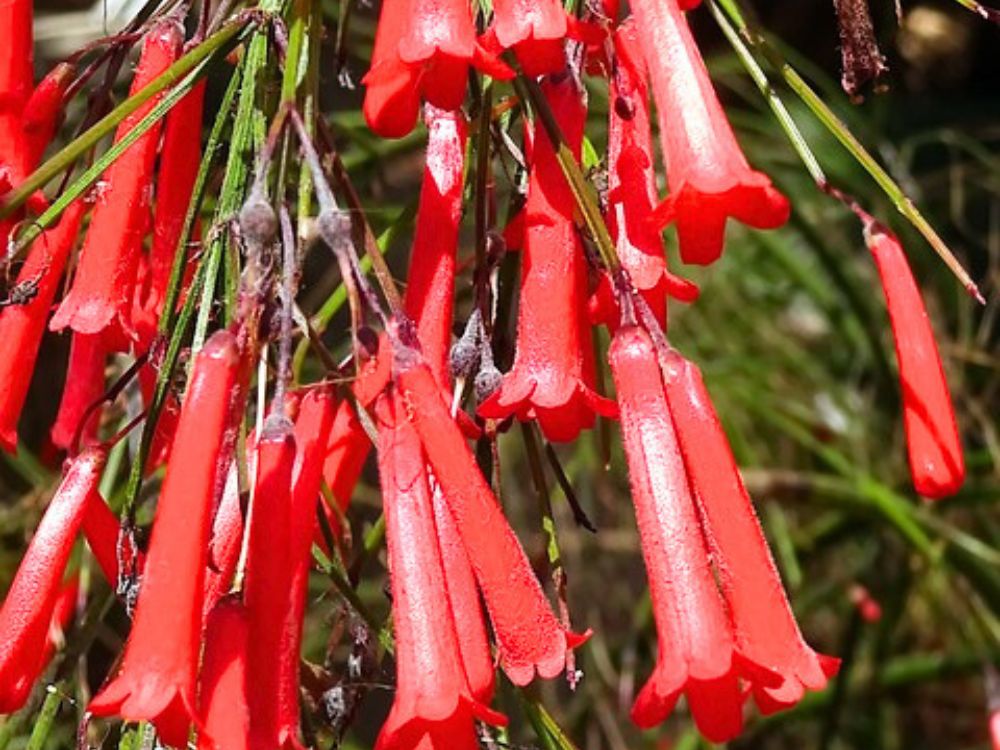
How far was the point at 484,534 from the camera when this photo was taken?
79 cm

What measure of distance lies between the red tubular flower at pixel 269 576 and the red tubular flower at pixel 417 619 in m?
0.05

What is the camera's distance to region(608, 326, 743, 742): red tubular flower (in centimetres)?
80

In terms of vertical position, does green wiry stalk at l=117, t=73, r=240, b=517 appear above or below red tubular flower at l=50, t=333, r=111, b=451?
above

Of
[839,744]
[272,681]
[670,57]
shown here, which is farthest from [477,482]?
[839,744]

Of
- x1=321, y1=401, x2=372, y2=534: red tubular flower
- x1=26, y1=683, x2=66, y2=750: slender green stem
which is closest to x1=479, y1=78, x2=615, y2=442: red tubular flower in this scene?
x1=321, y1=401, x2=372, y2=534: red tubular flower

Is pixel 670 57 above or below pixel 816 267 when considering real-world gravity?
above

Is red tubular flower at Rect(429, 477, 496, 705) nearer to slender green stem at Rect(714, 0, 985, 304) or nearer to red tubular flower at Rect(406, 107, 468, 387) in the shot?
red tubular flower at Rect(406, 107, 468, 387)

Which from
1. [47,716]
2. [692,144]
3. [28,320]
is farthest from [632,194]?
[47,716]

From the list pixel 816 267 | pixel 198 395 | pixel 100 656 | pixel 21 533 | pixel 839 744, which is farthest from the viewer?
pixel 816 267

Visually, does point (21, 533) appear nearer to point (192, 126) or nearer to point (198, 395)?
point (192, 126)

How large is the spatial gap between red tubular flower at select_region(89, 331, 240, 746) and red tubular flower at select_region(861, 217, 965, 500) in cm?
38

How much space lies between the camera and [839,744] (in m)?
2.71

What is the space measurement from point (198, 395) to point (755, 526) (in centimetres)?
28

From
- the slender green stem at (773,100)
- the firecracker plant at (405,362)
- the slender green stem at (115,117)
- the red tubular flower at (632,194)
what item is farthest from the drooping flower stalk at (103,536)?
the slender green stem at (773,100)
